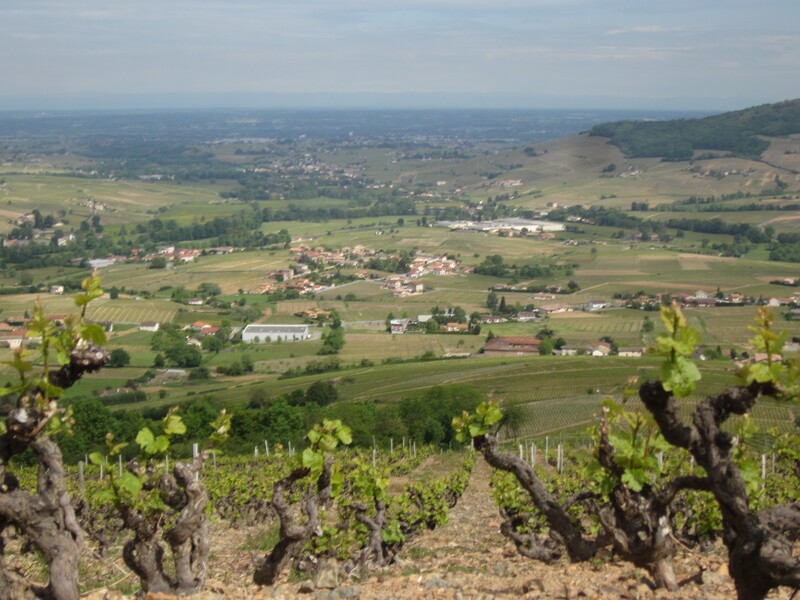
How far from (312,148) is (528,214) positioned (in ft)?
335

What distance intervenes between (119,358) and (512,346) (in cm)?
1980

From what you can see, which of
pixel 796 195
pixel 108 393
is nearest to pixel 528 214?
pixel 796 195

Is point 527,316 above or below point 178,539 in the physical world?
below

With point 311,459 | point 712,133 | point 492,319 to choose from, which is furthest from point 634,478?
point 712,133

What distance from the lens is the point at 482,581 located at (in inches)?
235

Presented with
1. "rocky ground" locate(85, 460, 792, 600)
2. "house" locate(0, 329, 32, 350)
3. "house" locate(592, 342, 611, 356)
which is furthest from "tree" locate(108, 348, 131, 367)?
"rocky ground" locate(85, 460, 792, 600)

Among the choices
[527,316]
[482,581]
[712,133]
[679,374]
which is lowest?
[527,316]

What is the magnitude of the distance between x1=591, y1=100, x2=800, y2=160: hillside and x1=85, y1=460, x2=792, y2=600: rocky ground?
120 meters

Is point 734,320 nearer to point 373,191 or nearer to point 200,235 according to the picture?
point 200,235

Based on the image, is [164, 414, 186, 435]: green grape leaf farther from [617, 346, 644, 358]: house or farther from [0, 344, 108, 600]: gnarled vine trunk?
[617, 346, 644, 358]: house

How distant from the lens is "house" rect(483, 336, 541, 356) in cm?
4234

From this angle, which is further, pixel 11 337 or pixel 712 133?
pixel 712 133

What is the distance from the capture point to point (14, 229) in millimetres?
85250

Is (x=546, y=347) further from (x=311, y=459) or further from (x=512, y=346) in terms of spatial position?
(x=311, y=459)
